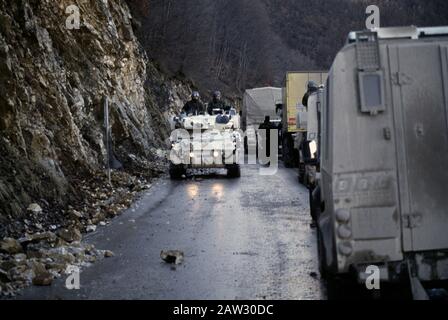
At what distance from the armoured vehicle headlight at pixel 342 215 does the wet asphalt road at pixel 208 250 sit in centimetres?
129

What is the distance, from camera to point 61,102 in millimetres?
14828

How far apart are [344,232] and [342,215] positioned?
0.15 m

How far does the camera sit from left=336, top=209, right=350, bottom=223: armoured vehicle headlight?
204 inches

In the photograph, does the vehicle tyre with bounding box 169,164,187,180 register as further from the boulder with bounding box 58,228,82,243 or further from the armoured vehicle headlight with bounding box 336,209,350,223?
the armoured vehicle headlight with bounding box 336,209,350,223

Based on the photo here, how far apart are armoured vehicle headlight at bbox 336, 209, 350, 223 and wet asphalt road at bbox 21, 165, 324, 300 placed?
1.29 meters

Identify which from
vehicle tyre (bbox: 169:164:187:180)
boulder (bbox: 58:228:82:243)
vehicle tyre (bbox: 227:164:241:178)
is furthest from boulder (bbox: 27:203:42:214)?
vehicle tyre (bbox: 227:164:241:178)

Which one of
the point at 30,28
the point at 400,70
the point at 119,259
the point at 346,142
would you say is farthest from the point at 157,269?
the point at 30,28

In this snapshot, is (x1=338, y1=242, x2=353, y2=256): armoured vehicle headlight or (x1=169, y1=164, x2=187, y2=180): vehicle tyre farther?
(x1=169, y1=164, x2=187, y2=180): vehicle tyre

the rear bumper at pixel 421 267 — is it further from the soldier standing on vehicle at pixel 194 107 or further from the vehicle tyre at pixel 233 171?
the soldier standing on vehicle at pixel 194 107

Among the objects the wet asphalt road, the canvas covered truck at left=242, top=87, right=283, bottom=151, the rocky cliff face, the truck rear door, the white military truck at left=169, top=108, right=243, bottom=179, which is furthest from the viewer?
the canvas covered truck at left=242, top=87, right=283, bottom=151

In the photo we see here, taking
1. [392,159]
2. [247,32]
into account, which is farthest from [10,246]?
[247,32]

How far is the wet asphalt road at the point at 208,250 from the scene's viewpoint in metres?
6.48

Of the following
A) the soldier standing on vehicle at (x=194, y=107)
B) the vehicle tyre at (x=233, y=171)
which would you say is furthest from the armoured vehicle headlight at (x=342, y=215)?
the soldier standing on vehicle at (x=194, y=107)
